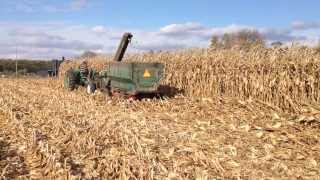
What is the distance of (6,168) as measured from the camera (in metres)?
7.75

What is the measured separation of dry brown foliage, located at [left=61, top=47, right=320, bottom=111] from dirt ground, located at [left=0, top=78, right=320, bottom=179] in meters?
0.51

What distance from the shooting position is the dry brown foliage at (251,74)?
13352 millimetres

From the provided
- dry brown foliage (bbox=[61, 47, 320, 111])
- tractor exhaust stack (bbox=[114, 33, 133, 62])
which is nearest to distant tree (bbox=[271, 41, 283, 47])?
dry brown foliage (bbox=[61, 47, 320, 111])

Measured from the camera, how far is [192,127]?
11.9 metres

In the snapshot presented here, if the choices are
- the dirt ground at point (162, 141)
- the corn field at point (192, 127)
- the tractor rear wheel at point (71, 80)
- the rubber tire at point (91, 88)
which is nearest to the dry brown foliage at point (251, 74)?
the corn field at point (192, 127)

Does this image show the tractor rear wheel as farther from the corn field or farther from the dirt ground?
the dirt ground

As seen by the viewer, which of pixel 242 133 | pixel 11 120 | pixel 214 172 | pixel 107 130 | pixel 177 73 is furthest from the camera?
pixel 177 73

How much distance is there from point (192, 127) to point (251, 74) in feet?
13.2

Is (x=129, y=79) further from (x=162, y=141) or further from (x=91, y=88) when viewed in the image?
(x=162, y=141)

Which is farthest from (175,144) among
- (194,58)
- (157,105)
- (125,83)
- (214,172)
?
(194,58)

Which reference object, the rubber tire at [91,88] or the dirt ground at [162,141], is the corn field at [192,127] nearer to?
the dirt ground at [162,141]

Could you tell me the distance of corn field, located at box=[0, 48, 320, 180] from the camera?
308 inches

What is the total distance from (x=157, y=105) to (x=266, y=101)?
11.4 ft

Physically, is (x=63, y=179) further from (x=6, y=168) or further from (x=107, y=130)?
(x=107, y=130)
